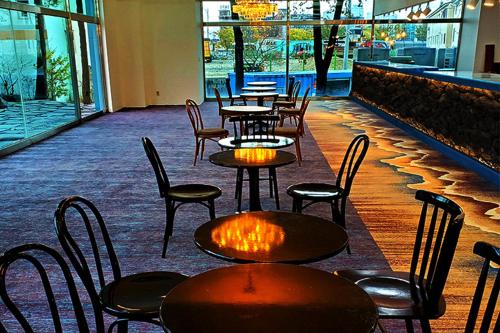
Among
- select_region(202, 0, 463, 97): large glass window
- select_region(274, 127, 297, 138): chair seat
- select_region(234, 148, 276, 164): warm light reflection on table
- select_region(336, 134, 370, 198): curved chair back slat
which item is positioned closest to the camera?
select_region(336, 134, 370, 198): curved chair back slat

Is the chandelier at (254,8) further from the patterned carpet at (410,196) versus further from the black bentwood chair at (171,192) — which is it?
the black bentwood chair at (171,192)

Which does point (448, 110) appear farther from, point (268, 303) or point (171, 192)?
point (268, 303)

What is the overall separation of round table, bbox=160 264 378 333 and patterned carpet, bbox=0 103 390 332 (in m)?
1.19

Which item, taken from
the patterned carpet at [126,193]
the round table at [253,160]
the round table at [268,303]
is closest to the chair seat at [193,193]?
the round table at [253,160]

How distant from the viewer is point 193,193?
359 cm

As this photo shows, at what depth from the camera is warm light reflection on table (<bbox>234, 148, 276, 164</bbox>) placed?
361cm

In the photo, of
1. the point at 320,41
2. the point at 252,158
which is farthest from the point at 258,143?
the point at 320,41

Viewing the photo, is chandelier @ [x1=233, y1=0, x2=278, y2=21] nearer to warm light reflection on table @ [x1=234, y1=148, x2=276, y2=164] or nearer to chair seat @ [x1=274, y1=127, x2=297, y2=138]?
chair seat @ [x1=274, y1=127, x2=297, y2=138]

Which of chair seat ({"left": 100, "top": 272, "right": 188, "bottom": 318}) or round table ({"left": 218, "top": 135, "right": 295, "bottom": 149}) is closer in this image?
chair seat ({"left": 100, "top": 272, "right": 188, "bottom": 318})

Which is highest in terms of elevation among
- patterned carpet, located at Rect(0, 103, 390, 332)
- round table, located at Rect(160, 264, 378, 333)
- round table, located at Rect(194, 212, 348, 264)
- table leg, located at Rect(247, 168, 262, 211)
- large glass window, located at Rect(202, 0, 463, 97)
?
large glass window, located at Rect(202, 0, 463, 97)

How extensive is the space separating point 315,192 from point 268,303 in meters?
2.07

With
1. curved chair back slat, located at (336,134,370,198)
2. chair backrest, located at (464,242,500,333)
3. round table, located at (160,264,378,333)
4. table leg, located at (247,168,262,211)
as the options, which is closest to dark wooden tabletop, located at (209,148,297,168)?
table leg, located at (247,168,262,211)

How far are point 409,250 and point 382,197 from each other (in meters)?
1.34

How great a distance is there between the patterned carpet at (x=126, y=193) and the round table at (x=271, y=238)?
34.9 inches
